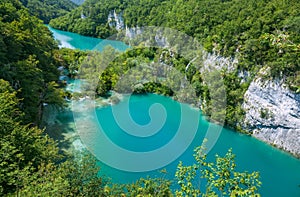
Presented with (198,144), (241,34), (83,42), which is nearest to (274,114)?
(198,144)

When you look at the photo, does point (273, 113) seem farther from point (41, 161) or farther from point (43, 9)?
point (43, 9)

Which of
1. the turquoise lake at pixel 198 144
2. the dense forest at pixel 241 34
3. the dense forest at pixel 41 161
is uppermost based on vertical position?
the dense forest at pixel 241 34

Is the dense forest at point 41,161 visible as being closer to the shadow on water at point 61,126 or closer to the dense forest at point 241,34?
the shadow on water at point 61,126

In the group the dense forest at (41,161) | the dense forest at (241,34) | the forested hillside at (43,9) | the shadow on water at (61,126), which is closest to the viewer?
the dense forest at (41,161)

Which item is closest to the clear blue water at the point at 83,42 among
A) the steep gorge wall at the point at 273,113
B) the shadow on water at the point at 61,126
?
the shadow on water at the point at 61,126

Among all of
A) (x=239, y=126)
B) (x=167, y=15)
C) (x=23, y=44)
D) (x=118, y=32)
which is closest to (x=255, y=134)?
(x=239, y=126)

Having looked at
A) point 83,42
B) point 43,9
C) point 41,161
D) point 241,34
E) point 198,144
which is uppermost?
point 43,9

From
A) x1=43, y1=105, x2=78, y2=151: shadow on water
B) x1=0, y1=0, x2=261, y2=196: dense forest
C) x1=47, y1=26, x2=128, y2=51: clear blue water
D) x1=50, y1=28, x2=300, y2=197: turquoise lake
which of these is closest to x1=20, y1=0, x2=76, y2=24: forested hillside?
x1=47, y1=26, x2=128, y2=51: clear blue water

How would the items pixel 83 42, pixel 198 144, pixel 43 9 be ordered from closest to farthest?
pixel 198 144 → pixel 83 42 → pixel 43 9
